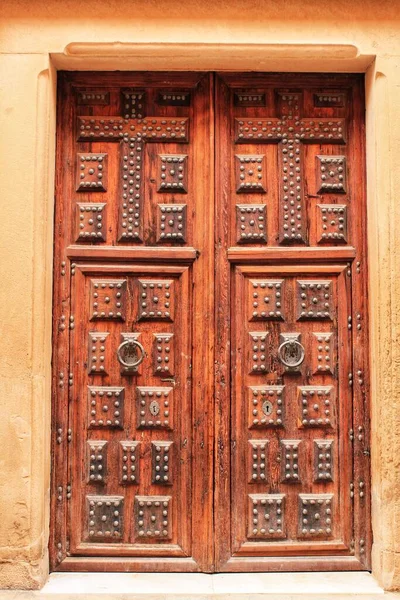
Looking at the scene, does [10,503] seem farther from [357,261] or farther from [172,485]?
[357,261]

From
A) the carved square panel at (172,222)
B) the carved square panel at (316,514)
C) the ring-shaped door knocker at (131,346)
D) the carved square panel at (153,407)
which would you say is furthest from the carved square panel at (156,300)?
the carved square panel at (316,514)

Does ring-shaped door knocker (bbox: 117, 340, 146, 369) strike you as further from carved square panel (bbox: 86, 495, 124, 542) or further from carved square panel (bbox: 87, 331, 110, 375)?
carved square panel (bbox: 86, 495, 124, 542)

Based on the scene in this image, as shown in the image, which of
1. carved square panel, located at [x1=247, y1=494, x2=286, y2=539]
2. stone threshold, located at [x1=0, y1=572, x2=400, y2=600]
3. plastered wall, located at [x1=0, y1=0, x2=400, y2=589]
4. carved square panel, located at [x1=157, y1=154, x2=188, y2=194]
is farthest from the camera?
carved square panel, located at [x1=157, y1=154, x2=188, y2=194]


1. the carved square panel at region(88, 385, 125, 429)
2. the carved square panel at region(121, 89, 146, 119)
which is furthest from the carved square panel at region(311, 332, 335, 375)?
the carved square panel at region(121, 89, 146, 119)

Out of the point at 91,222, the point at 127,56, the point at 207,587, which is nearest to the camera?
the point at 207,587

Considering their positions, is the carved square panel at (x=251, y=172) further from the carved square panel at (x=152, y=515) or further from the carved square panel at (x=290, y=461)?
the carved square panel at (x=152, y=515)

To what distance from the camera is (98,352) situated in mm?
3236

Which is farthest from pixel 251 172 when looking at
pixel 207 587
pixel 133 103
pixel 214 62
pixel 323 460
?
pixel 207 587

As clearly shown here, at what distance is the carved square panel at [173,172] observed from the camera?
3289mm

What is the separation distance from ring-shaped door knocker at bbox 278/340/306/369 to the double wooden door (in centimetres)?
2

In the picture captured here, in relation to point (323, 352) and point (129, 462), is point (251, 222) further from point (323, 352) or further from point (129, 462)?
point (129, 462)

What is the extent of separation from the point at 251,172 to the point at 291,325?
2.83 ft

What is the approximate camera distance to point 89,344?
3.24 meters

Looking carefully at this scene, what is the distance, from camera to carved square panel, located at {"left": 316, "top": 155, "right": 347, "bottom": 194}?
10.8 ft
